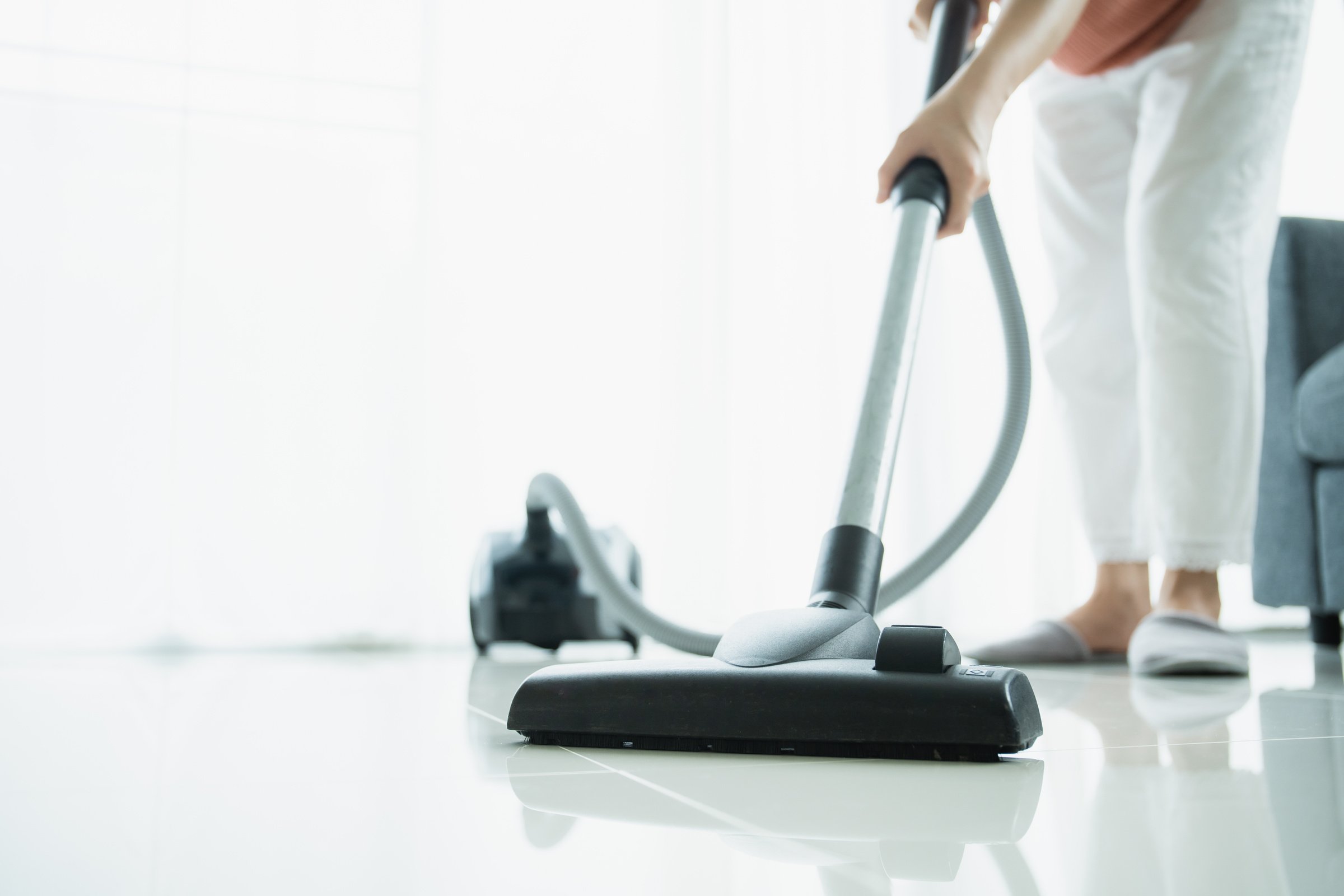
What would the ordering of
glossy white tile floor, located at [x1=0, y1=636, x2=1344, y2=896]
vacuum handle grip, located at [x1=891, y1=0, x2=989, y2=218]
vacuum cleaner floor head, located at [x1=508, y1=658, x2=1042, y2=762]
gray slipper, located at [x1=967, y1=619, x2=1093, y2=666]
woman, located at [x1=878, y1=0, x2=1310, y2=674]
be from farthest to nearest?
gray slipper, located at [x1=967, y1=619, x2=1093, y2=666] < woman, located at [x1=878, y1=0, x2=1310, y2=674] < vacuum handle grip, located at [x1=891, y1=0, x2=989, y2=218] < vacuum cleaner floor head, located at [x1=508, y1=658, x2=1042, y2=762] < glossy white tile floor, located at [x1=0, y1=636, x2=1344, y2=896]

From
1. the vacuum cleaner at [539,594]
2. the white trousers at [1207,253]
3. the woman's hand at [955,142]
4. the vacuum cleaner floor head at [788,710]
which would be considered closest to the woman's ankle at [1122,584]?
the white trousers at [1207,253]

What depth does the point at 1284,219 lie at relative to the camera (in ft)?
6.21

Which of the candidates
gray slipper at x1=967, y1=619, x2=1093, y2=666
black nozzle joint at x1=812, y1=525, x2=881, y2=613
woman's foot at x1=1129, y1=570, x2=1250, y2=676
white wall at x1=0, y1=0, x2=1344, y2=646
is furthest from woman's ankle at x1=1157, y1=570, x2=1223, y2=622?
white wall at x1=0, y1=0, x2=1344, y2=646

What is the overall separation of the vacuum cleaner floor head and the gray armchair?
1.36m

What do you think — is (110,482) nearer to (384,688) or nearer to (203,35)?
(203,35)

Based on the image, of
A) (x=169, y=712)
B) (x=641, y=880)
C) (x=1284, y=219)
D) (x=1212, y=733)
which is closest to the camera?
(x=641, y=880)

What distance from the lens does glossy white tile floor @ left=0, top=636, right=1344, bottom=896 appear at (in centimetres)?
32

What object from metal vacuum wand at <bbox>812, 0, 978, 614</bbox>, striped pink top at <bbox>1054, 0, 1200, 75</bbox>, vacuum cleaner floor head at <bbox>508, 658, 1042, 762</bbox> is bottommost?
vacuum cleaner floor head at <bbox>508, 658, 1042, 762</bbox>

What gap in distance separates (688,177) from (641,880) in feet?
6.52

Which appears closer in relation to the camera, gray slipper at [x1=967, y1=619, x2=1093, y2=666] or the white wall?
gray slipper at [x1=967, y1=619, x2=1093, y2=666]

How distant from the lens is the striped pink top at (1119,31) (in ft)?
4.10

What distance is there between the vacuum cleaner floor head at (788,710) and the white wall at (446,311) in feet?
→ 4.23

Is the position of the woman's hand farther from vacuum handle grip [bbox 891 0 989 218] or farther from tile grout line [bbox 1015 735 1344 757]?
tile grout line [bbox 1015 735 1344 757]

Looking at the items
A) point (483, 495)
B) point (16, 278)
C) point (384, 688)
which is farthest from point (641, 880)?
point (16, 278)
